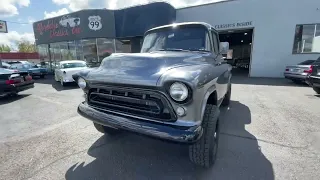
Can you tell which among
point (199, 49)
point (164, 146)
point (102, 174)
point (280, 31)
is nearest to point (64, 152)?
point (102, 174)

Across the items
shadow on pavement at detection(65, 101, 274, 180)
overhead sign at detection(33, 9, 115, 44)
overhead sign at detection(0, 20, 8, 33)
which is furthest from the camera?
overhead sign at detection(0, 20, 8, 33)

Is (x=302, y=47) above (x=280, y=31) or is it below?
below

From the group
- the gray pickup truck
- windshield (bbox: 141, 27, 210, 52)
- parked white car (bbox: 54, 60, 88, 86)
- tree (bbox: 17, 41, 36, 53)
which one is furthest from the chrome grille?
tree (bbox: 17, 41, 36, 53)

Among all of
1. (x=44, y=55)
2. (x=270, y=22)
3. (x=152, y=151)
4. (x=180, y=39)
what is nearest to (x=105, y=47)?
(x=44, y=55)

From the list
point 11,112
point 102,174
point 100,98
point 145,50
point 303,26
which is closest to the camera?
point 102,174

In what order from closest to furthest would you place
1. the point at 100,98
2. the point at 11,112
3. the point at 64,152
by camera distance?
the point at 100,98
the point at 64,152
the point at 11,112

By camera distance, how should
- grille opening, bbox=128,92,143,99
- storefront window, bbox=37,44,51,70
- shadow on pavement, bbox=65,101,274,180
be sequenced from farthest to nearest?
storefront window, bbox=37,44,51,70, shadow on pavement, bbox=65,101,274,180, grille opening, bbox=128,92,143,99

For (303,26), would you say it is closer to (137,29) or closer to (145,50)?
(137,29)

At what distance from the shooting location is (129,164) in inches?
114

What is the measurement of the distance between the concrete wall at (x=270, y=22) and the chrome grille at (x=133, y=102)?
45.5 feet

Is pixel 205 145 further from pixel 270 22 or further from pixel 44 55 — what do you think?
pixel 44 55

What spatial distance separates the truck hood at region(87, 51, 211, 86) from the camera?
2329mm

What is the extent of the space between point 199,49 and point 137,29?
41.7 ft

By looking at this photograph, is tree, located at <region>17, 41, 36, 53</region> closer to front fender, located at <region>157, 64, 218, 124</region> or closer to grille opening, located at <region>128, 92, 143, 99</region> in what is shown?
grille opening, located at <region>128, 92, 143, 99</region>
